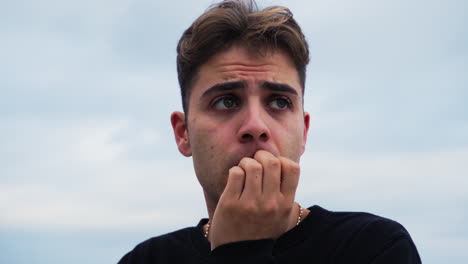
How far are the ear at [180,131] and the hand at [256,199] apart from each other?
1366mm

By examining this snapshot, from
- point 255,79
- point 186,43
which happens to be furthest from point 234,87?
point 186,43

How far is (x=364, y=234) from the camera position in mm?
4156

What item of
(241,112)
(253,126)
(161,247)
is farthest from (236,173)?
(161,247)

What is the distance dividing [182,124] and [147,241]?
137 centimetres

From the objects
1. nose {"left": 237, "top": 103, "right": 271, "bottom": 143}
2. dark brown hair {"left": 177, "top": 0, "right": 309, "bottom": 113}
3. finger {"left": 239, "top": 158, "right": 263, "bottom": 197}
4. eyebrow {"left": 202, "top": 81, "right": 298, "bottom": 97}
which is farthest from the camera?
dark brown hair {"left": 177, "top": 0, "right": 309, "bottom": 113}

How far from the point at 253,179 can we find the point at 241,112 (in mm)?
734

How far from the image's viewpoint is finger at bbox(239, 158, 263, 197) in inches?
143

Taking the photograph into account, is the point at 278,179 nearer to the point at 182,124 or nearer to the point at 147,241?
the point at 182,124

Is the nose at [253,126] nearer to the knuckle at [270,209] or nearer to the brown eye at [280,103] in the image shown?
the brown eye at [280,103]

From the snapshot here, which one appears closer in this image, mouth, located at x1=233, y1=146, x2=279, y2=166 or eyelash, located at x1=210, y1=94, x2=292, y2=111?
mouth, located at x1=233, y1=146, x2=279, y2=166

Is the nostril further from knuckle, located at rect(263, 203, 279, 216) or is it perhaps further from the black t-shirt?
the black t-shirt

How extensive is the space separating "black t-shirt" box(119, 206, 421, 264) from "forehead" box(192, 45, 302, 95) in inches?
46.5

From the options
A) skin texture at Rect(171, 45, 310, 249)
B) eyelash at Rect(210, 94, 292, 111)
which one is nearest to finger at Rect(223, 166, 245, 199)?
skin texture at Rect(171, 45, 310, 249)

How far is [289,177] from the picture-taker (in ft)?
12.1
